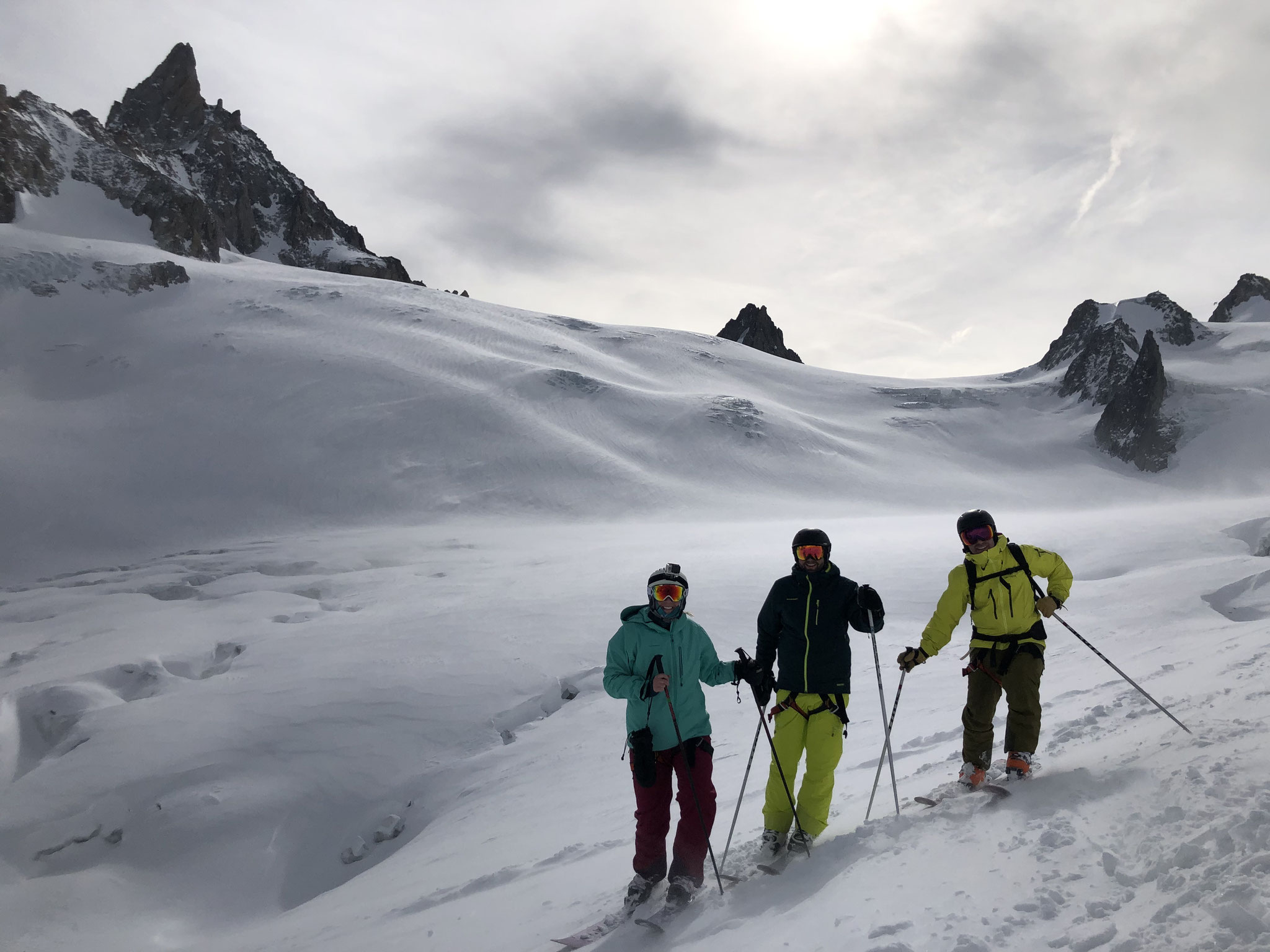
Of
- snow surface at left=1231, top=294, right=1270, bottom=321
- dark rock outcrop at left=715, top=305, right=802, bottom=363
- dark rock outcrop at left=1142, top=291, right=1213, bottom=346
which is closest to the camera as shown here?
dark rock outcrop at left=1142, top=291, right=1213, bottom=346

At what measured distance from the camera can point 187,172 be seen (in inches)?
4641

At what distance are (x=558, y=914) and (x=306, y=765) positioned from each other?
18.0ft

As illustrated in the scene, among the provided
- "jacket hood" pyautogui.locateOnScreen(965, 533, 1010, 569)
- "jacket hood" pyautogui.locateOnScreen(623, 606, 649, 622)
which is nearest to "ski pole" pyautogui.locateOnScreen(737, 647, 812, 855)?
"jacket hood" pyautogui.locateOnScreen(623, 606, 649, 622)

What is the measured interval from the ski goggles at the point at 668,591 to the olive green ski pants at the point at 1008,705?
2283 mm

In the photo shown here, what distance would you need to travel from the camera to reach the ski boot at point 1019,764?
15.6 feet

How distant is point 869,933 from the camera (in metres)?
3.30

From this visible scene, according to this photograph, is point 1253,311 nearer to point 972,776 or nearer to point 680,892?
point 972,776

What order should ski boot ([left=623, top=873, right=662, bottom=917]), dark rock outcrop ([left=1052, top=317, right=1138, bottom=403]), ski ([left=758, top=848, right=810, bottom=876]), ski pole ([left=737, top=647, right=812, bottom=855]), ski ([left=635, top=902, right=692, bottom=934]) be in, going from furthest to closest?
dark rock outcrop ([left=1052, top=317, right=1138, bottom=403]) → ski pole ([left=737, top=647, right=812, bottom=855]) → ski boot ([left=623, top=873, right=662, bottom=917]) → ski ([left=758, top=848, right=810, bottom=876]) → ski ([left=635, top=902, right=692, bottom=934])

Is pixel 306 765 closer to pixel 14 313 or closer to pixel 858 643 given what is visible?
pixel 858 643

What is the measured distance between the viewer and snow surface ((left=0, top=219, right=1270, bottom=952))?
381 centimetres

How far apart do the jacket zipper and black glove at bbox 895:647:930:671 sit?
0.64m

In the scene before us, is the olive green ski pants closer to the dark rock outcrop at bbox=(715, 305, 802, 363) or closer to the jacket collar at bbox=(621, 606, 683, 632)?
the jacket collar at bbox=(621, 606, 683, 632)

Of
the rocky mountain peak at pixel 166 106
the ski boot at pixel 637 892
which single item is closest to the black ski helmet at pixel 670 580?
the ski boot at pixel 637 892

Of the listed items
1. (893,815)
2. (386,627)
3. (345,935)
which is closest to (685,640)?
(893,815)
